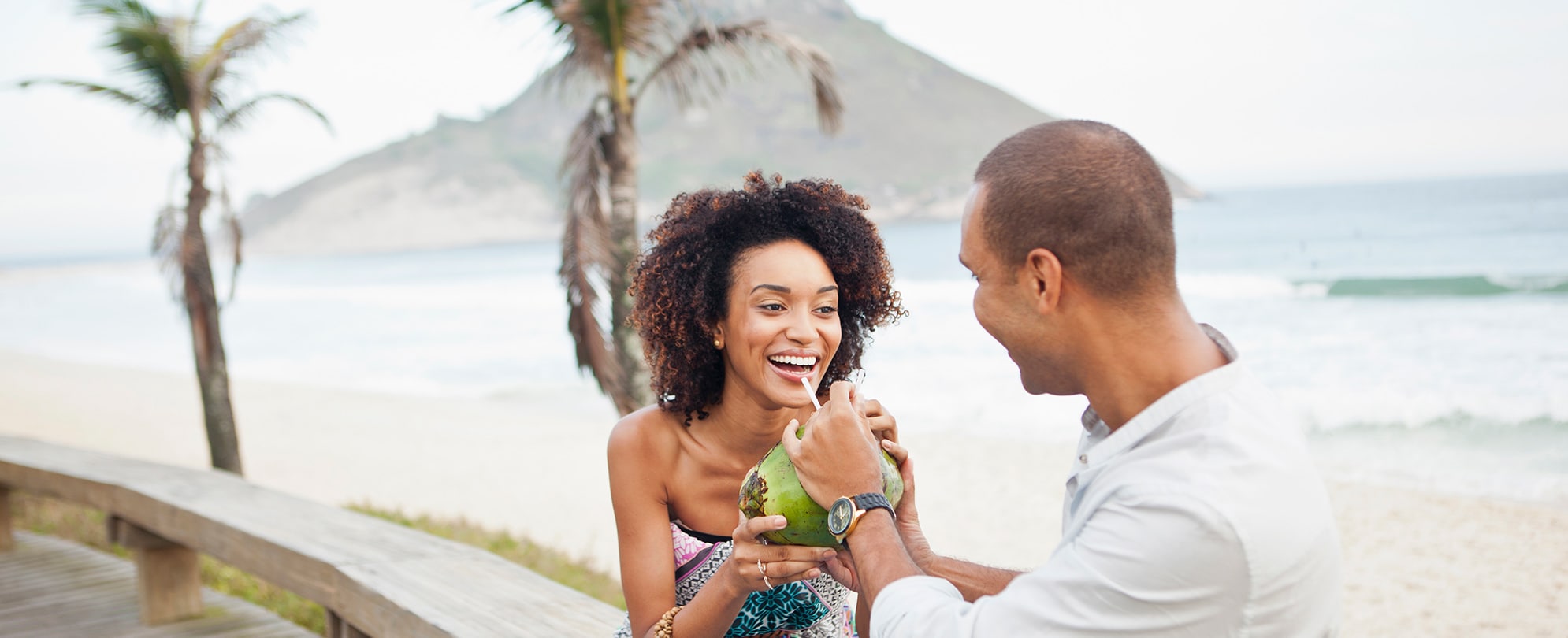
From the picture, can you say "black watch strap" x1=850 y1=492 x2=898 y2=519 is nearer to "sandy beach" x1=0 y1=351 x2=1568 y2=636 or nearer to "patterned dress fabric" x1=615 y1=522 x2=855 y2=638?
"patterned dress fabric" x1=615 y1=522 x2=855 y2=638

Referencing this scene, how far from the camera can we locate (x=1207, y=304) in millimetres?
33406

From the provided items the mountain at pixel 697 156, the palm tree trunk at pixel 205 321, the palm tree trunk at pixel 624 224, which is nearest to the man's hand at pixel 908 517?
the palm tree trunk at pixel 624 224

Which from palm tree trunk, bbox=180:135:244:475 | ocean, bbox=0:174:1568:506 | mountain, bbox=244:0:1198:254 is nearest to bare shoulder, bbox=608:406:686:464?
ocean, bbox=0:174:1568:506

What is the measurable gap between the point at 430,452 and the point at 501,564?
1390 cm

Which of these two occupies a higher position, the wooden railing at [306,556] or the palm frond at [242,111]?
the palm frond at [242,111]

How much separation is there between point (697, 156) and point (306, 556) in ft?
323

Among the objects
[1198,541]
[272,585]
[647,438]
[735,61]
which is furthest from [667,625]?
[735,61]

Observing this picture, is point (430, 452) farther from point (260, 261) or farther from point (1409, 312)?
point (260, 261)

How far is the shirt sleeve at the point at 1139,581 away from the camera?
1.31 meters

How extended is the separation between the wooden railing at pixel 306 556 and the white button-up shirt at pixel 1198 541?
2.07 metres

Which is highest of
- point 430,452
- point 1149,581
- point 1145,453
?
point 1145,453

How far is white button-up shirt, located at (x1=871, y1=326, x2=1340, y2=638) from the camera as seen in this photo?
1.32m

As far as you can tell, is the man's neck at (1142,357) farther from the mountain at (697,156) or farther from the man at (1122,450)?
the mountain at (697,156)

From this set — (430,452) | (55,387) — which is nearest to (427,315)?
(55,387)
